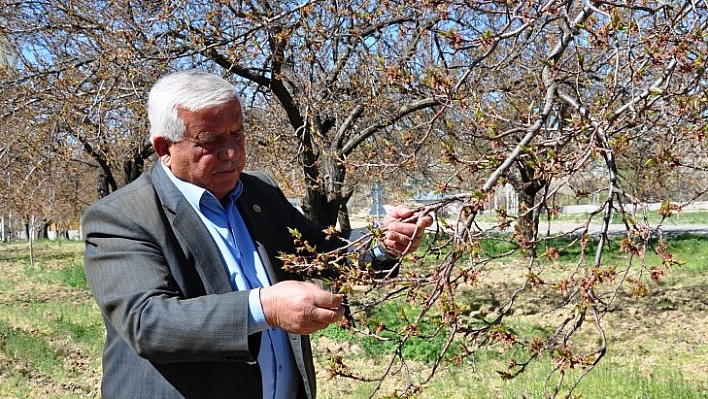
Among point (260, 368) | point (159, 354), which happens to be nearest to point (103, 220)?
point (159, 354)

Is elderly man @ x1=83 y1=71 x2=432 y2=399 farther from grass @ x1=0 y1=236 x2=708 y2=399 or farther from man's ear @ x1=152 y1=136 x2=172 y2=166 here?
grass @ x1=0 y1=236 x2=708 y2=399

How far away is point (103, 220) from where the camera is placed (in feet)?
6.57

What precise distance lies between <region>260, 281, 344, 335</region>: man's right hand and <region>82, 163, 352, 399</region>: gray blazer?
70 mm

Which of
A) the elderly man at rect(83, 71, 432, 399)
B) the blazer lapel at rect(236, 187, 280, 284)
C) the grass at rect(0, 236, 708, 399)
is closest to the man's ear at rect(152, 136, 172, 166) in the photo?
the elderly man at rect(83, 71, 432, 399)

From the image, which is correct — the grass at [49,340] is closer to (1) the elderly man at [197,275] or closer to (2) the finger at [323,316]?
(1) the elderly man at [197,275]

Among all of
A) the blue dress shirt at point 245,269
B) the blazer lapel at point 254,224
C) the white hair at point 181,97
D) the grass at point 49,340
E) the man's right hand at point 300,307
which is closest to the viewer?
the man's right hand at point 300,307

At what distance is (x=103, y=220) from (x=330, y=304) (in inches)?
28.8

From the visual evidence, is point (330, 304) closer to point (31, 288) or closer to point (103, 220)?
point (103, 220)

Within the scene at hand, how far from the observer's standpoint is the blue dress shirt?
213cm

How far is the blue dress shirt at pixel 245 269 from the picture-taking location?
213cm

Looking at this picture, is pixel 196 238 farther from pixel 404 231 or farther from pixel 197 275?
pixel 404 231

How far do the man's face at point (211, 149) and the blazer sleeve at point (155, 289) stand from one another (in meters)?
0.14

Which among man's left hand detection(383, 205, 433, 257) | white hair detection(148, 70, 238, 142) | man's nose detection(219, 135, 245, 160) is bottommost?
man's left hand detection(383, 205, 433, 257)

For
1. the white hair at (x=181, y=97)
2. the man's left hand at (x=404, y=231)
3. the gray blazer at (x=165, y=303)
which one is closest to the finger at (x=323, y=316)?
the gray blazer at (x=165, y=303)
